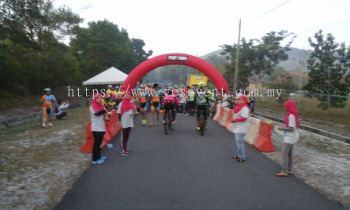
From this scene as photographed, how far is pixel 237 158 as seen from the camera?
10.2m

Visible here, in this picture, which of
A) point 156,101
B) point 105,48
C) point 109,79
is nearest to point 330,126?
point 156,101

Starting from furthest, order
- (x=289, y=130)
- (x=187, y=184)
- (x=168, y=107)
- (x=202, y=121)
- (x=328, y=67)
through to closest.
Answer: (x=328, y=67)
(x=168, y=107)
(x=202, y=121)
(x=289, y=130)
(x=187, y=184)

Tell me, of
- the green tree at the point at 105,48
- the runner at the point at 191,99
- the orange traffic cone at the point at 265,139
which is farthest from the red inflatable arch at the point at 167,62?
the green tree at the point at 105,48

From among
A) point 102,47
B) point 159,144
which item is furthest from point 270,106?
point 102,47

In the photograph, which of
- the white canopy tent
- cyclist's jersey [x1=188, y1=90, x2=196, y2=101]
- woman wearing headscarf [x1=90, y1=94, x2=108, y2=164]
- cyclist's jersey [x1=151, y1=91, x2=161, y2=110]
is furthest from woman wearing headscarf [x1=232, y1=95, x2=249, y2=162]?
the white canopy tent

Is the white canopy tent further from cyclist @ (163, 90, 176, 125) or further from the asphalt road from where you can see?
the asphalt road

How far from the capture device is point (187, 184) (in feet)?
24.7

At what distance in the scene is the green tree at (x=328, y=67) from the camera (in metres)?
27.8

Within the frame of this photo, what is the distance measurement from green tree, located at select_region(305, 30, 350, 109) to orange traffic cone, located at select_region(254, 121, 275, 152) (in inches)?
655

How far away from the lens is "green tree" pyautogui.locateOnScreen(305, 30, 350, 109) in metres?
27.8

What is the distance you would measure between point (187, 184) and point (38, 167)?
3560 millimetres

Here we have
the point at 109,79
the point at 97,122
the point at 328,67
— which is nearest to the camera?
the point at 97,122

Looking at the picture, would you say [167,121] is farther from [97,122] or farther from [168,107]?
[97,122]

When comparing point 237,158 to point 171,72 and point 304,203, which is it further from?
point 171,72
